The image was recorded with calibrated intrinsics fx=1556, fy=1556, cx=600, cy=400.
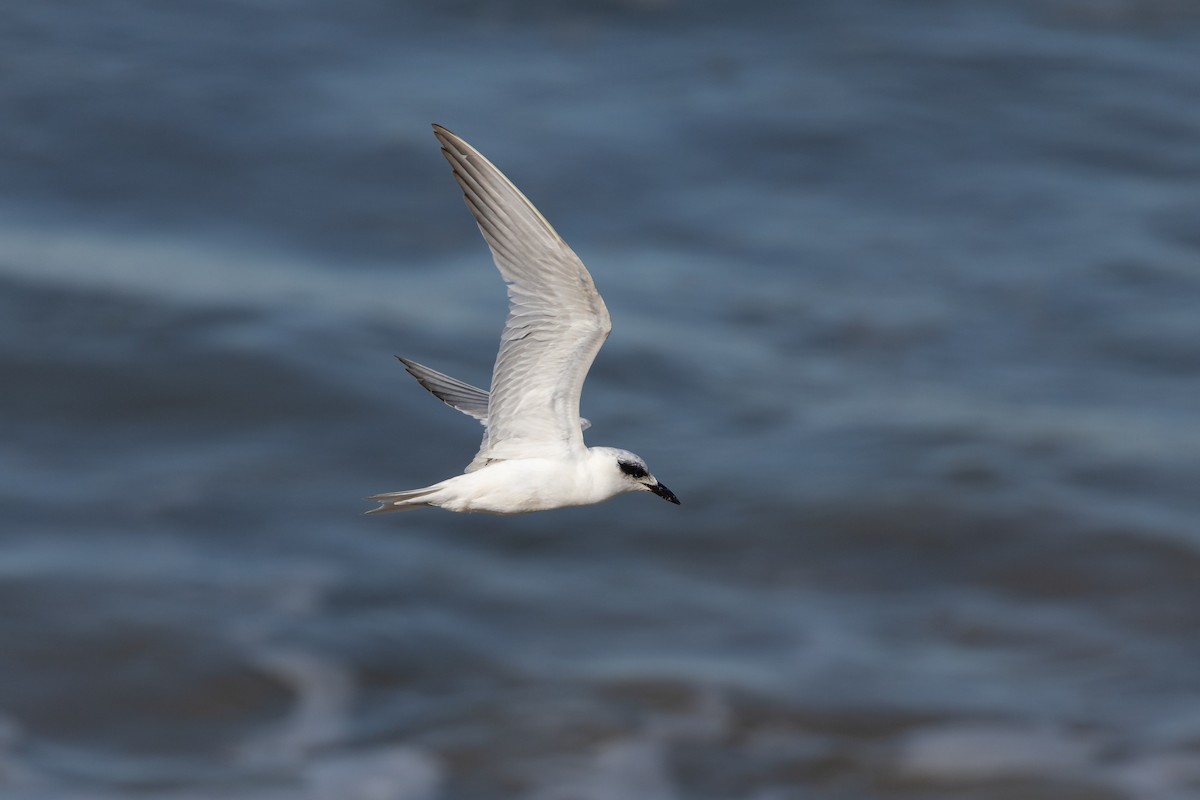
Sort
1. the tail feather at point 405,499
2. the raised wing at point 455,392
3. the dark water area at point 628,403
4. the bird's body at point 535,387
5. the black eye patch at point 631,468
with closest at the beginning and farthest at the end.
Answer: the tail feather at point 405,499
the bird's body at point 535,387
the black eye patch at point 631,468
the raised wing at point 455,392
the dark water area at point 628,403

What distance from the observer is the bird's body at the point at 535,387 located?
802 centimetres

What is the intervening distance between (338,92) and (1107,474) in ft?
43.9

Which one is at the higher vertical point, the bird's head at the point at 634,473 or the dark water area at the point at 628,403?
the dark water area at the point at 628,403

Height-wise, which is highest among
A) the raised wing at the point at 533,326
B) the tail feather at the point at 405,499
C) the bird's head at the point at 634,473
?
the raised wing at the point at 533,326

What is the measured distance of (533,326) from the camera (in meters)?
8.29

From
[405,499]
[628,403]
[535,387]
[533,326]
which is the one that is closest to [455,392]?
[535,387]

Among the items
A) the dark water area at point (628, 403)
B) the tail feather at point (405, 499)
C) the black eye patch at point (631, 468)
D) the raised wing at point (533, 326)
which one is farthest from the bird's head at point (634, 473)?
the dark water area at point (628, 403)

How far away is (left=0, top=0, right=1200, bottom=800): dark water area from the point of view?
1446cm

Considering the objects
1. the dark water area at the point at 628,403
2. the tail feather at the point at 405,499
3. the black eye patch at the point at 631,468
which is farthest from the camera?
the dark water area at the point at 628,403

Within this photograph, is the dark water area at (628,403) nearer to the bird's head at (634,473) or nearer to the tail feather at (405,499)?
the bird's head at (634,473)

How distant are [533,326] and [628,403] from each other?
1090cm

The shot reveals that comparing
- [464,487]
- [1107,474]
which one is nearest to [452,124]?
[1107,474]

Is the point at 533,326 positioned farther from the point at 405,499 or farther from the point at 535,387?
the point at 405,499

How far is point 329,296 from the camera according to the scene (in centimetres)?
2073
